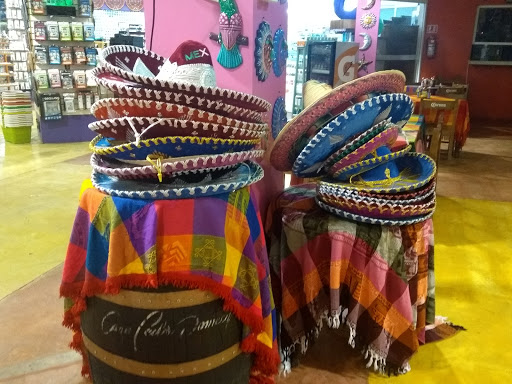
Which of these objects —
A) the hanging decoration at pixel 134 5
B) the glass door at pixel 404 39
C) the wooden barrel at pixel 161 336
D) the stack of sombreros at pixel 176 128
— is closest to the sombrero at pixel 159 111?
the stack of sombreros at pixel 176 128

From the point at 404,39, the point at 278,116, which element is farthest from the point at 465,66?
the point at 278,116

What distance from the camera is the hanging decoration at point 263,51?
1643 mm

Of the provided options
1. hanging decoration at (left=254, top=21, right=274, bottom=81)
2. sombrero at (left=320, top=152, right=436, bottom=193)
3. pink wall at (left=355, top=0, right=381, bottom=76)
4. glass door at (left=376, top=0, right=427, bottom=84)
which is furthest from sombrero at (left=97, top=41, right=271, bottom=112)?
glass door at (left=376, top=0, right=427, bottom=84)

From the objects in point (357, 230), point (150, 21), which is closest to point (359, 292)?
point (357, 230)

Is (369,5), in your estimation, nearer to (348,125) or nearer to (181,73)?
(348,125)

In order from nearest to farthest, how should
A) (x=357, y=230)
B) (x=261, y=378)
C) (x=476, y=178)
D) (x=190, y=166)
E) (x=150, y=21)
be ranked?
(x=190, y=166) < (x=261, y=378) < (x=357, y=230) < (x=150, y=21) < (x=476, y=178)

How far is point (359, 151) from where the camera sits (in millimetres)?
1570

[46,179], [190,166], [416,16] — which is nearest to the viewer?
[190,166]

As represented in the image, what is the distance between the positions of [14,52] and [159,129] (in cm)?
934

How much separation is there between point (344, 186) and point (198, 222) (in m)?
0.68

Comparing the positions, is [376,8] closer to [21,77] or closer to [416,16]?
[416,16]

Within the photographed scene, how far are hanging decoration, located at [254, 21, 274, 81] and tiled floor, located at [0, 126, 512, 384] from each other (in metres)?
1.15

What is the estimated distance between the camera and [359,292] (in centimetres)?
164

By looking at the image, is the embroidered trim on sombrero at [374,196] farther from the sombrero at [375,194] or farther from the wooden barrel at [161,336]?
the wooden barrel at [161,336]
